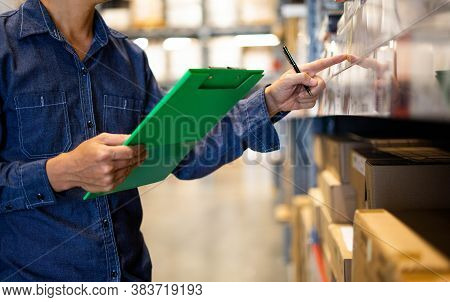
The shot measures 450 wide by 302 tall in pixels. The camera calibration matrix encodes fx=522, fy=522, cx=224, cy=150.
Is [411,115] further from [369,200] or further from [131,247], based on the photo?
[131,247]

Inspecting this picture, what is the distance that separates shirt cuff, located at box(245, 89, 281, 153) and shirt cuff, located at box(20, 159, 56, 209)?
48 centimetres

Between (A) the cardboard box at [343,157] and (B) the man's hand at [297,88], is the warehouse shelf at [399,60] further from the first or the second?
(A) the cardboard box at [343,157]

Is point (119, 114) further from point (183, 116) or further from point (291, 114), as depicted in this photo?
point (291, 114)

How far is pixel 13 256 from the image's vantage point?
43.6 inches

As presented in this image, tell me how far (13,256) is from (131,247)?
260mm

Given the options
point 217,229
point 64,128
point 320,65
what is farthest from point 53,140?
point 217,229

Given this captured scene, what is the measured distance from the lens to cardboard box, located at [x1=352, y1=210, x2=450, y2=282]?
25.1 inches

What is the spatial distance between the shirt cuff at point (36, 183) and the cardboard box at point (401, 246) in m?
0.59

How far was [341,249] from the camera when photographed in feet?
3.99

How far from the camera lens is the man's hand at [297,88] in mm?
1088

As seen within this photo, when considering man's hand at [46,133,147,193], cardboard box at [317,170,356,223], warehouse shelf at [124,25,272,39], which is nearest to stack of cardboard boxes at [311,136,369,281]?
cardboard box at [317,170,356,223]

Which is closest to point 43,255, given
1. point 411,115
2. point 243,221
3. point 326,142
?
point 411,115

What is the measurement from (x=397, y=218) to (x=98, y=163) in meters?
0.51
